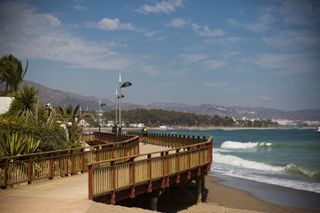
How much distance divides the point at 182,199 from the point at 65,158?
286 inches

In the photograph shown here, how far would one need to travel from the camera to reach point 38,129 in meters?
24.0

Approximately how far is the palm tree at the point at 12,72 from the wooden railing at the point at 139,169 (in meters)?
31.9

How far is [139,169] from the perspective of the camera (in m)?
16.4

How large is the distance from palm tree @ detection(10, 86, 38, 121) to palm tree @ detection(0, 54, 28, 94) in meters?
19.3

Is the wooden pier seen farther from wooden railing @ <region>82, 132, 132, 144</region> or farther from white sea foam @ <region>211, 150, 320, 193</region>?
white sea foam @ <region>211, 150, 320, 193</region>

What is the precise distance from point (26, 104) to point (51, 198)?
1791 centimetres

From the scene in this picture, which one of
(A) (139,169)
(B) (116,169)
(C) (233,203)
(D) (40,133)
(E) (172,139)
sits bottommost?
(C) (233,203)

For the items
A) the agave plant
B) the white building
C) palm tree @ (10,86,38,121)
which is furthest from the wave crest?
the agave plant

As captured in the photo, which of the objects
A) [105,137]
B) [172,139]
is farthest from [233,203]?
[105,137]

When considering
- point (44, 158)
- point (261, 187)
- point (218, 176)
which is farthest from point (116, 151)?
point (218, 176)

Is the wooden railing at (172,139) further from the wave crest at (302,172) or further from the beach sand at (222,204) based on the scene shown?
the wave crest at (302,172)

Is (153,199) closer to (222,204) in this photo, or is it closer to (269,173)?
(222,204)

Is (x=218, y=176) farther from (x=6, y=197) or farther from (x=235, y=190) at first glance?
(x=6, y=197)

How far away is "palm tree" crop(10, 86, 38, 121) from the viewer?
99.0 feet
